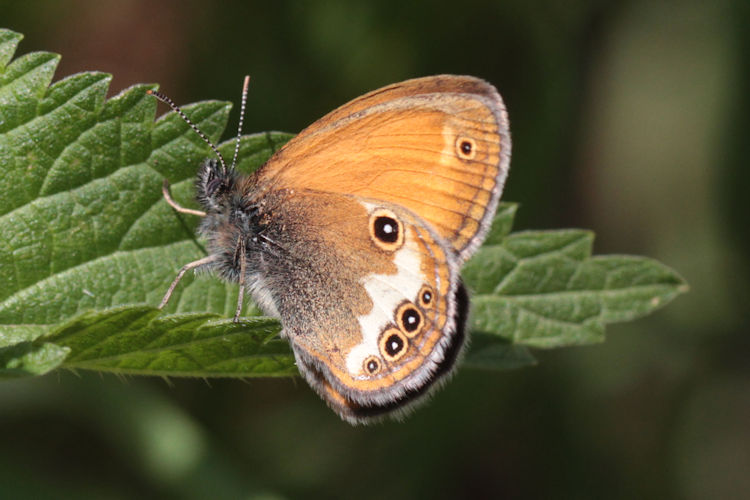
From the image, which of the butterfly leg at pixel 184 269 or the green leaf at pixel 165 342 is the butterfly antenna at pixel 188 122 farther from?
the green leaf at pixel 165 342

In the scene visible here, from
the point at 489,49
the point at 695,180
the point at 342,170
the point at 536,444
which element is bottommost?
the point at 536,444

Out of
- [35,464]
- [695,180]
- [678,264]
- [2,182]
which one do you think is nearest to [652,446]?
[678,264]

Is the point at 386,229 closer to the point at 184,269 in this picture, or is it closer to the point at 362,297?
the point at 362,297

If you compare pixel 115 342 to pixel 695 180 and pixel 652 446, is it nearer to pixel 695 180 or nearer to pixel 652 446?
pixel 652 446

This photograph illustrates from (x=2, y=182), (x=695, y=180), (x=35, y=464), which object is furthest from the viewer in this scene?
(x=695, y=180)

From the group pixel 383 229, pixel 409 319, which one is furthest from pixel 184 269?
pixel 409 319
